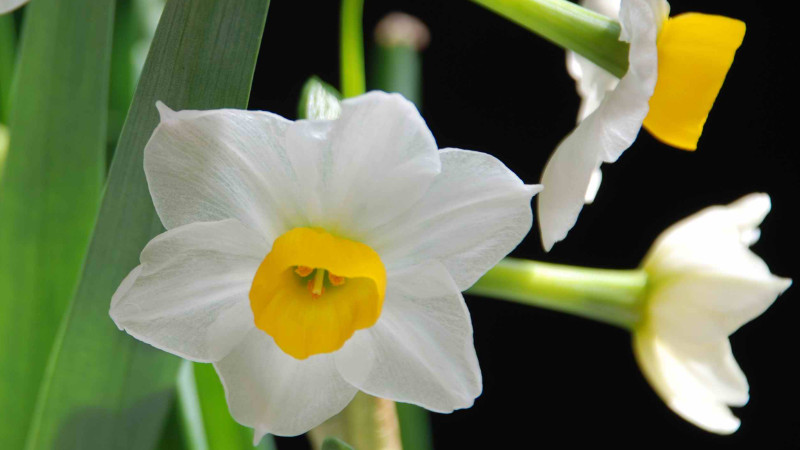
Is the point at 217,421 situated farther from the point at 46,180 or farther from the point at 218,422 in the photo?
the point at 46,180

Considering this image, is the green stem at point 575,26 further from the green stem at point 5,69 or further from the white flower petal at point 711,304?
the green stem at point 5,69

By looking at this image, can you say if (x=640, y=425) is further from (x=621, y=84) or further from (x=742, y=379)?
(x=621, y=84)

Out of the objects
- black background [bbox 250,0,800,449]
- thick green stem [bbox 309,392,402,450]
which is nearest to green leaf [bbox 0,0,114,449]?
thick green stem [bbox 309,392,402,450]

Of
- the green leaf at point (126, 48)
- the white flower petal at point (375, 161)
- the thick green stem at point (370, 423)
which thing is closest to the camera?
the white flower petal at point (375, 161)

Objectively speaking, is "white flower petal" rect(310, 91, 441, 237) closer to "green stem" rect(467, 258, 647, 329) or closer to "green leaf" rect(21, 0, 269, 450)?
"green leaf" rect(21, 0, 269, 450)

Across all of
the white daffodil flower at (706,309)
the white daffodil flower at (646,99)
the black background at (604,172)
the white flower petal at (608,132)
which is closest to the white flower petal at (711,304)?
the white daffodil flower at (706,309)

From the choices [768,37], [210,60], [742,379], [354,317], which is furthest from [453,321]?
[768,37]
